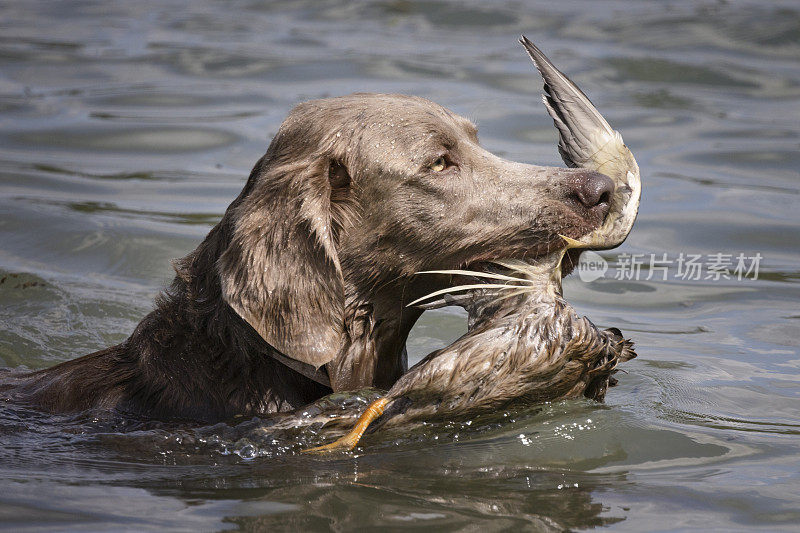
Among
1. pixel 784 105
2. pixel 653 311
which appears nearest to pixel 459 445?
pixel 653 311

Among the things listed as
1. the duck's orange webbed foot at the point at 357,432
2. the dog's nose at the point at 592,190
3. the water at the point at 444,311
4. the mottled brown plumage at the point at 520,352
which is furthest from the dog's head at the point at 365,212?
the water at the point at 444,311

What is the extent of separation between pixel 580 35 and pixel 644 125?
3.54m

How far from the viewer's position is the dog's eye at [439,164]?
5.18 m

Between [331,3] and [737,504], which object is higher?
[331,3]

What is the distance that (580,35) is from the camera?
1523 centimetres

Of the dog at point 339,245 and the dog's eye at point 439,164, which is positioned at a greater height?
the dog's eye at point 439,164

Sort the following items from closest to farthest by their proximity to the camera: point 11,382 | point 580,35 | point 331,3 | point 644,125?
1. point 11,382
2. point 644,125
3. point 580,35
4. point 331,3

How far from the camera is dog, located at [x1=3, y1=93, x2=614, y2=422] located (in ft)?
15.9

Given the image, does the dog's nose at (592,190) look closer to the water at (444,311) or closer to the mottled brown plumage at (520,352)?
the mottled brown plumage at (520,352)

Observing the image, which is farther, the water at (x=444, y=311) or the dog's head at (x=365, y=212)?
the dog's head at (x=365, y=212)

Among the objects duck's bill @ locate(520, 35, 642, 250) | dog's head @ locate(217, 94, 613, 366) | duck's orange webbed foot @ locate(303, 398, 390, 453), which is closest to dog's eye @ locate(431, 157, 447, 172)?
dog's head @ locate(217, 94, 613, 366)

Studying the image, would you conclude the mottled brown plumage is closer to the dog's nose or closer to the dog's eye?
the dog's nose

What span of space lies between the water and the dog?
27 cm

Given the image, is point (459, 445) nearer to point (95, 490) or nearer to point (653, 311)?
point (95, 490)
